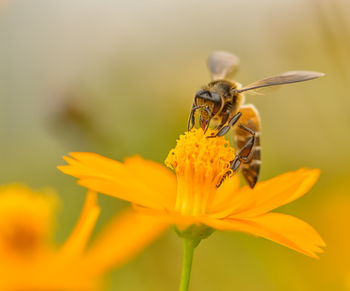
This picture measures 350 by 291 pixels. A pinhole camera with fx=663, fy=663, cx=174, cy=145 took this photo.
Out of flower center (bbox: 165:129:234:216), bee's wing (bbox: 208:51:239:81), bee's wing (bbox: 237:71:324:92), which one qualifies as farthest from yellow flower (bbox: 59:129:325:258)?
bee's wing (bbox: 208:51:239:81)

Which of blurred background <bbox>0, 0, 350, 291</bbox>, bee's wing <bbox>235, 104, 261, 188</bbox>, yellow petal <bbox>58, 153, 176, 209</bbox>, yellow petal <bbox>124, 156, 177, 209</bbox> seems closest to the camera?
yellow petal <bbox>58, 153, 176, 209</bbox>

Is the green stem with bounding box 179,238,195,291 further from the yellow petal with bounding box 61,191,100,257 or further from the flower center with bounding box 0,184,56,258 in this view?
the flower center with bounding box 0,184,56,258

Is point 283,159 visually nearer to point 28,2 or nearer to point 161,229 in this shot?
point 161,229

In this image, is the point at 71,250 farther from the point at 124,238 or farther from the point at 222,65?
the point at 222,65

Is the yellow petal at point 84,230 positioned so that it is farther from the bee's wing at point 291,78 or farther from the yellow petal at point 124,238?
the bee's wing at point 291,78

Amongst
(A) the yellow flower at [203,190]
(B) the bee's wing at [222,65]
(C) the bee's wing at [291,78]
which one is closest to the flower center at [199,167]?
(A) the yellow flower at [203,190]

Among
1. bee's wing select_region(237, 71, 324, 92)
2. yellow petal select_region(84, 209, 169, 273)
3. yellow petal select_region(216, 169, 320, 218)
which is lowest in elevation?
yellow petal select_region(84, 209, 169, 273)

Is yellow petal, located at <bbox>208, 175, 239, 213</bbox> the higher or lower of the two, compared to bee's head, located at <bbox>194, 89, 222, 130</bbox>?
lower
